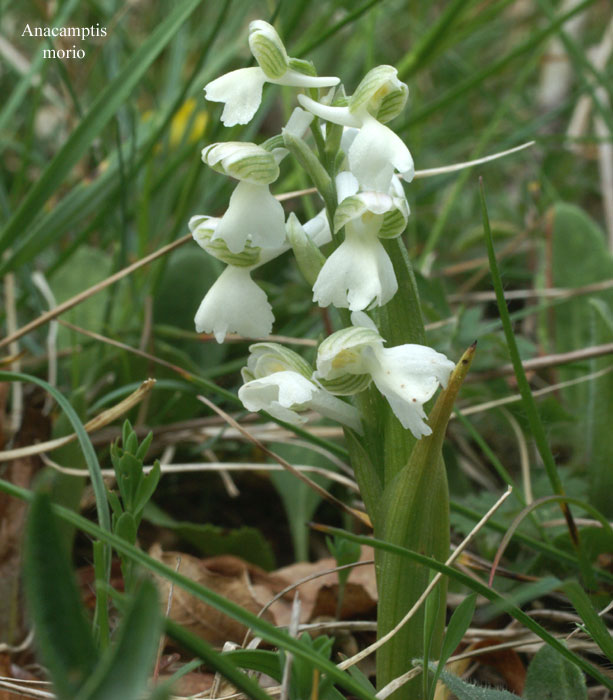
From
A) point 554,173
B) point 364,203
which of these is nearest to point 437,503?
point 364,203

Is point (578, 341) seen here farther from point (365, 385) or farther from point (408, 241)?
point (365, 385)

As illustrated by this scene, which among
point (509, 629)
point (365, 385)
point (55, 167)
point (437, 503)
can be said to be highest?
point (55, 167)

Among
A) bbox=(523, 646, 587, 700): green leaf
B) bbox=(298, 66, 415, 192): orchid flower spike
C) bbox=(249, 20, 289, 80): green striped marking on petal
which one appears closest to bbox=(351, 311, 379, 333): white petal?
bbox=(298, 66, 415, 192): orchid flower spike

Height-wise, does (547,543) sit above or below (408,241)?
below

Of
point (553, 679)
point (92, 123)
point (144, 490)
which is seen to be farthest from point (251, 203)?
point (92, 123)

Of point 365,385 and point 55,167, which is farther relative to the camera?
point 55,167

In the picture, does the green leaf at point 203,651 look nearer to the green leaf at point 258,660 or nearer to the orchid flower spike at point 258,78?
the green leaf at point 258,660

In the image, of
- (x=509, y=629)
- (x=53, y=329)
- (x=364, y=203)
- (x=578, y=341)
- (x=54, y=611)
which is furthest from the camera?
(x=578, y=341)
